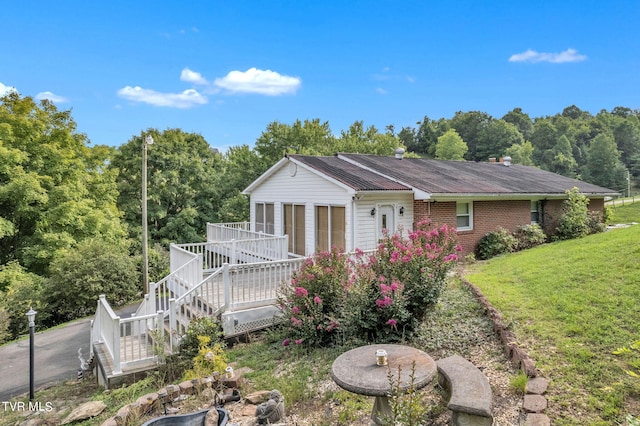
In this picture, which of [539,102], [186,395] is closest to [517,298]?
[186,395]

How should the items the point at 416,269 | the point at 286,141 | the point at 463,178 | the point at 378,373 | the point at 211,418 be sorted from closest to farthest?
the point at 378,373, the point at 211,418, the point at 416,269, the point at 463,178, the point at 286,141

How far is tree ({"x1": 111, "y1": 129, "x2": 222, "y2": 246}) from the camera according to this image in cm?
2714

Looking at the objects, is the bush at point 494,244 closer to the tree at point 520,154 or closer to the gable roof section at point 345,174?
the gable roof section at point 345,174

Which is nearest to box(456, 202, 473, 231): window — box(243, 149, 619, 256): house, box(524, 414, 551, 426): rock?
box(243, 149, 619, 256): house

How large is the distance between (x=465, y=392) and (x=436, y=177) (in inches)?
459

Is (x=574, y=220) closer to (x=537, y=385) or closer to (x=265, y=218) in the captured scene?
(x=265, y=218)

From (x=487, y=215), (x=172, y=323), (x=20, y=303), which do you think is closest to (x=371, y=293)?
(x=172, y=323)

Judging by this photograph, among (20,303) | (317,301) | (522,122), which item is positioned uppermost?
(522,122)

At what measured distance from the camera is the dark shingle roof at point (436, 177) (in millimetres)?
12188

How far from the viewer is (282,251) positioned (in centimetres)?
1157

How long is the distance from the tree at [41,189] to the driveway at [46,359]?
24.4 feet

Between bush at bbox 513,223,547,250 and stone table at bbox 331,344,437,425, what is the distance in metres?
12.3

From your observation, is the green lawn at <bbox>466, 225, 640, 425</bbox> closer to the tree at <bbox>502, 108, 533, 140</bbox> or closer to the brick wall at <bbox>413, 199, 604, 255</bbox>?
the brick wall at <bbox>413, 199, 604, 255</bbox>

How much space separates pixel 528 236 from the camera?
48.5ft
